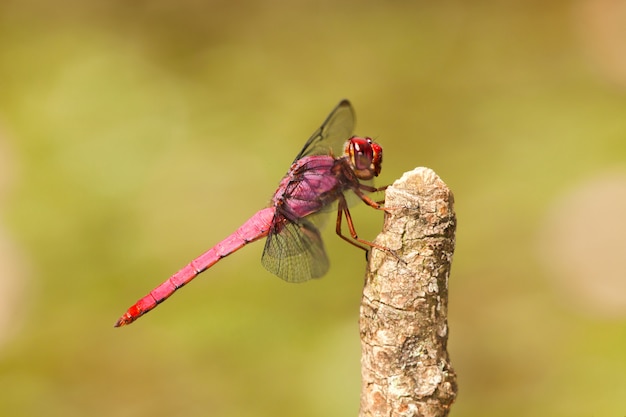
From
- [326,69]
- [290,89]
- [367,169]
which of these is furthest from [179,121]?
[367,169]

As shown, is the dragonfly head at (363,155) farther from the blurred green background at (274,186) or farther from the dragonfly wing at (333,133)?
the blurred green background at (274,186)

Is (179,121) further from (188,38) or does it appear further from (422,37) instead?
(422,37)

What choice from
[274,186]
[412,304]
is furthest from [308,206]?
[274,186]

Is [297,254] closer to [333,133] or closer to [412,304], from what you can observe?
[333,133]

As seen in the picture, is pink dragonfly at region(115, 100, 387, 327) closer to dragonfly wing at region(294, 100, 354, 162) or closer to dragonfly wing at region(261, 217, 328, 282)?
dragonfly wing at region(261, 217, 328, 282)

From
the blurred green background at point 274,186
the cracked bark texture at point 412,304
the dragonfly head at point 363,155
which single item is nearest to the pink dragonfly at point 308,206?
the dragonfly head at point 363,155
